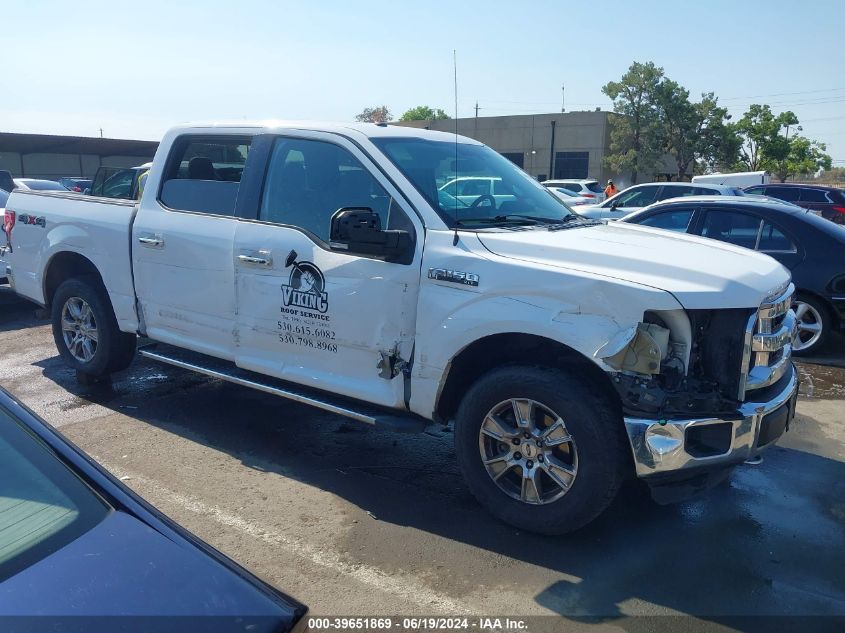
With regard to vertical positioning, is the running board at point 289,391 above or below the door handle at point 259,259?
below

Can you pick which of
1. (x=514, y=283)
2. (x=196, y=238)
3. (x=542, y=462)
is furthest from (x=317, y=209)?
(x=542, y=462)

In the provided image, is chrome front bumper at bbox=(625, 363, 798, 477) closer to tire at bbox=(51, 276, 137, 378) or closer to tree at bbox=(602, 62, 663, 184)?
tire at bbox=(51, 276, 137, 378)

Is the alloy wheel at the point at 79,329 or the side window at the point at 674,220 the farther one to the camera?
the side window at the point at 674,220

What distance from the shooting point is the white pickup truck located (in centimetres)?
352

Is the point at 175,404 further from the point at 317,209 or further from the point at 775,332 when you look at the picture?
the point at 775,332

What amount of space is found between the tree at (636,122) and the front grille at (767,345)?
4404 cm

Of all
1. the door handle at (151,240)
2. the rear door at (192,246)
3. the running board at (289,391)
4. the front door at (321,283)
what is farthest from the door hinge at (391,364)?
the door handle at (151,240)

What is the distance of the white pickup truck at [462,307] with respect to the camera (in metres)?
3.52

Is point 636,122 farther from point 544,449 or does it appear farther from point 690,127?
point 544,449

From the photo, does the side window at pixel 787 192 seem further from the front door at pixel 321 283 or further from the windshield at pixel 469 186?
the front door at pixel 321 283

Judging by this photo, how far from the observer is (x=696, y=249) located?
4.09 meters

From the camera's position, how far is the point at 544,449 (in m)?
3.80

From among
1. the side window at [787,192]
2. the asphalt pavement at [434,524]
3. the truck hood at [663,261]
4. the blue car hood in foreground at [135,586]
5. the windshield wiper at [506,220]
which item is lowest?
the asphalt pavement at [434,524]

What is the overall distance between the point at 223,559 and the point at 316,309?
8.93ft
